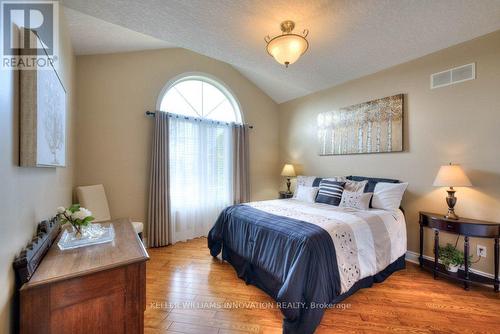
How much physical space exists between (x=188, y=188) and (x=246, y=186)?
1126 millimetres

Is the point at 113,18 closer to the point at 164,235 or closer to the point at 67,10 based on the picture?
the point at 67,10

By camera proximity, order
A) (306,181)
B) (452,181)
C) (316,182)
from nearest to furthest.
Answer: (452,181)
(316,182)
(306,181)

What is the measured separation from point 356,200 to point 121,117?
3.38 metres

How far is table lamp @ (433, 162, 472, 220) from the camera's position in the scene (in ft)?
7.25

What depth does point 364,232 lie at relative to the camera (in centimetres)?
212

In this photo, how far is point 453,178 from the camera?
224 centimetres

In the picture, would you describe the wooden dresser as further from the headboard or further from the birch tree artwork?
the birch tree artwork

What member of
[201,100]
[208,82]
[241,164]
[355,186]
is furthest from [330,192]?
[208,82]

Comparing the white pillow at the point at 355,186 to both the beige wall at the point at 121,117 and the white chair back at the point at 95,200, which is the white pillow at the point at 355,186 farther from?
the white chair back at the point at 95,200

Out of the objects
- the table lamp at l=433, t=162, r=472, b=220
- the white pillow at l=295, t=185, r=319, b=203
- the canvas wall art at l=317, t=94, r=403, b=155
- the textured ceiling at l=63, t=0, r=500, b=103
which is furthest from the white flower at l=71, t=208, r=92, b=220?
the canvas wall art at l=317, t=94, r=403, b=155

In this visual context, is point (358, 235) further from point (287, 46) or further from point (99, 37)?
point (99, 37)

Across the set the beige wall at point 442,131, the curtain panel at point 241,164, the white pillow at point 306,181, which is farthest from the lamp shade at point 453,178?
the curtain panel at point 241,164

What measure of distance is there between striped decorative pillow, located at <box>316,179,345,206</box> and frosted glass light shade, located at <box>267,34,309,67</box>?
6.04 feet

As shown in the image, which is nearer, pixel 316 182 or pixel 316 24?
Answer: pixel 316 24
